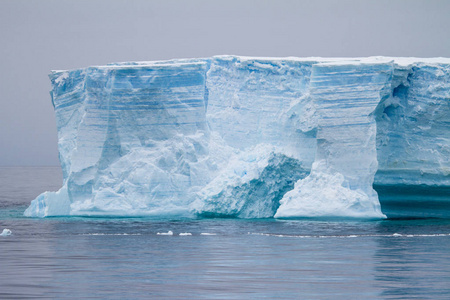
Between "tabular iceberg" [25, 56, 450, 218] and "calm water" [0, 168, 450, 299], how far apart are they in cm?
80

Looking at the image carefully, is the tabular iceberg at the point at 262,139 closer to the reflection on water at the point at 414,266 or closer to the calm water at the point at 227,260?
the calm water at the point at 227,260

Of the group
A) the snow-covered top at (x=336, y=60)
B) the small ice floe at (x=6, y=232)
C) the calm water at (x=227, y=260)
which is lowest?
the small ice floe at (x=6, y=232)

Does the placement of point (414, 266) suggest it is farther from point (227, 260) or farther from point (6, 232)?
point (6, 232)

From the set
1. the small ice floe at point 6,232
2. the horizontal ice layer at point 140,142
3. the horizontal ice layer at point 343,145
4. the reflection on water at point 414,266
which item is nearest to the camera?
the reflection on water at point 414,266

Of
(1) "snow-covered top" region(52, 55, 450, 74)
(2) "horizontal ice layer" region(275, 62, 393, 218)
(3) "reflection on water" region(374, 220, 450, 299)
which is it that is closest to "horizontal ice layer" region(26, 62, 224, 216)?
(1) "snow-covered top" region(52, 55, 450, 74)

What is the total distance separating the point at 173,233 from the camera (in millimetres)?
17031

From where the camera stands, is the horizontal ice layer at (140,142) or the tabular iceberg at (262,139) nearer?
the tabular iceberg at (262,139)

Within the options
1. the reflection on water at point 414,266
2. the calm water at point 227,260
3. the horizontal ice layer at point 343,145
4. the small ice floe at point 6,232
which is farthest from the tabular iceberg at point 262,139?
the small ice floe at point 6,232

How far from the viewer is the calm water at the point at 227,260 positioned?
1030 cm

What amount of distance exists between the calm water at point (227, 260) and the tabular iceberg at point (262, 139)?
0.80m

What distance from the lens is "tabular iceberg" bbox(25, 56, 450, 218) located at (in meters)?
19.6

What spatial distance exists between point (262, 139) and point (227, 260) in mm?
8455

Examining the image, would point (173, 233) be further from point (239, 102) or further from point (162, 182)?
point (239, 102)

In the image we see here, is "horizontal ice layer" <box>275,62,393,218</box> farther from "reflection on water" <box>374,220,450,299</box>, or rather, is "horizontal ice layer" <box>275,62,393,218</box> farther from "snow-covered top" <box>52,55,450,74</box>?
"reflection on water" <box>374,220,450,299</box>
